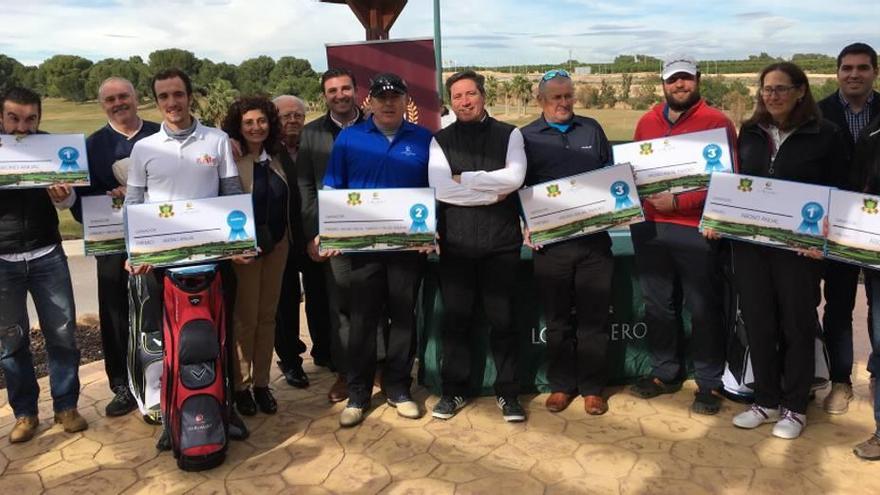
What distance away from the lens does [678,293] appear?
383 cm

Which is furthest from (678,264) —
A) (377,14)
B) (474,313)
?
(377,14)

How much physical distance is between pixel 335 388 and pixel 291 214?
3.74ft

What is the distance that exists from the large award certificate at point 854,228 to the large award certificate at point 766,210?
5 cm

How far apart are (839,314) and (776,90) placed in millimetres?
1418

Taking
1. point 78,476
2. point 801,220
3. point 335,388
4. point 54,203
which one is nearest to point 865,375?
point 801,220

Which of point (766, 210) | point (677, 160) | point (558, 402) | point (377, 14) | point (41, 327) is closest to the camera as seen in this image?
point (766, 210)

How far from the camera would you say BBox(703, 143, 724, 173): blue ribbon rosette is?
11.0ft

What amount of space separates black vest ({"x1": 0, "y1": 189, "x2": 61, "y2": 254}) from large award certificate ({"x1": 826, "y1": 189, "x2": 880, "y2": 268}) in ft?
12.9

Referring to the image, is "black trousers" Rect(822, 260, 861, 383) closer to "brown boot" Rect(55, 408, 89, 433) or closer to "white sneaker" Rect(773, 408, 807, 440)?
"white sneaker" Rect(773, 408, 807, 440)

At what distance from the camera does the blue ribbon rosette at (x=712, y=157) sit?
3338 mm

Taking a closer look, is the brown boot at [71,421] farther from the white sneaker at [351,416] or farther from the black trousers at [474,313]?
the black trousers at [474,313]

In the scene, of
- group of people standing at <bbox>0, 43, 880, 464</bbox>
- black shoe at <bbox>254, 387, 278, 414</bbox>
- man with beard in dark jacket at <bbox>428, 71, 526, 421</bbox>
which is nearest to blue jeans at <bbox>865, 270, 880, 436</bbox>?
group of people standing at <bbox>0, 43, 880, 464</bbox>

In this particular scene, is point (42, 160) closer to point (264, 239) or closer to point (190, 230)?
point (190, 230)

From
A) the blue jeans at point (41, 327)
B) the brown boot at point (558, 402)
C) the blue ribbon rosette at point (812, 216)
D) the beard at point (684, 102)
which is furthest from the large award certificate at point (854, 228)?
the blue jeans at point (41, 327)
